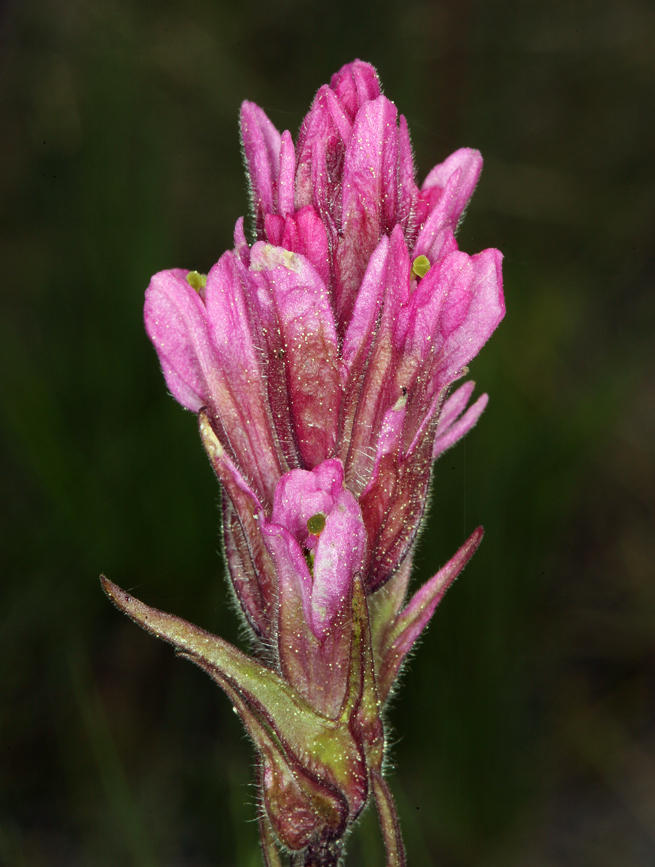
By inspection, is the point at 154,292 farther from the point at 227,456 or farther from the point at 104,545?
the point at 104,545

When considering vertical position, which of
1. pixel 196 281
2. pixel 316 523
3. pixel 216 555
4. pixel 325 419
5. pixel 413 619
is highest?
pixel 196 281

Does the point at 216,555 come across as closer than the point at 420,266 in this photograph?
No

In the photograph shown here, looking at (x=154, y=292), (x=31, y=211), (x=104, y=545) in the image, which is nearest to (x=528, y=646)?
(x=104, y=545)

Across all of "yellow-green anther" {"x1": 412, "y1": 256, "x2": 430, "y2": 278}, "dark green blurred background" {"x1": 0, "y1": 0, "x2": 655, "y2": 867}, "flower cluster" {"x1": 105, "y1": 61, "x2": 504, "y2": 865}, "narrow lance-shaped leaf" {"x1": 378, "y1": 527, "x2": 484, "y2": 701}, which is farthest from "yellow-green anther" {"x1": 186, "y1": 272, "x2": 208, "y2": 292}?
"dark green blurred background" {"x1": 0, "y1": 0, "x2": 655, "y2": 867}

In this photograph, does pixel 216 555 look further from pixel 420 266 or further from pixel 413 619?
pixel 420 266

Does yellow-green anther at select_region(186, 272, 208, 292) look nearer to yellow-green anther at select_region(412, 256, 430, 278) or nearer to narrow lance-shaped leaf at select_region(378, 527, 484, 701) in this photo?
yellow-green anther at select_region(412, 256, 430, 278)

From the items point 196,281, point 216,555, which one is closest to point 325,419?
point 196,281
